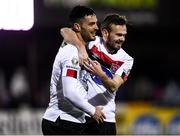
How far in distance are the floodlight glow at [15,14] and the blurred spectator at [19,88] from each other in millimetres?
6162

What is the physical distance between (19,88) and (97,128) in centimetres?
785

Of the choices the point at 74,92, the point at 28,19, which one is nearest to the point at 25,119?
the point at 28,19

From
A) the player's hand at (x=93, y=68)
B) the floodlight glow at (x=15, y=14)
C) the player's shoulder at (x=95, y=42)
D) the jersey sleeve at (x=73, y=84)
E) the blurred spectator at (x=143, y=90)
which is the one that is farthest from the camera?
the blurred spectator at (x=143, y=90)

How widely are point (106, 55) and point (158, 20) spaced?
8.67 meters

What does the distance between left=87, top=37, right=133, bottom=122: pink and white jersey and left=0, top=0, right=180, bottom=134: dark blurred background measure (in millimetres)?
5933

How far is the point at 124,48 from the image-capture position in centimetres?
1694

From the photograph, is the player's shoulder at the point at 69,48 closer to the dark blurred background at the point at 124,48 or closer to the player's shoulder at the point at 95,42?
the player's shoulder at the point at 95,42

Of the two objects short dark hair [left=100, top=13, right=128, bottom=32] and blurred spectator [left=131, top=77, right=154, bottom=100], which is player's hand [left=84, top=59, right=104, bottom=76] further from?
blurred spectator [left=131, top=77, right=154, bottom=100]

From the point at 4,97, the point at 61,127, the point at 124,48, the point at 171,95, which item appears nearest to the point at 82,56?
the point at 61,127

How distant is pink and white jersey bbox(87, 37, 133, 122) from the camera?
7680 millimetres

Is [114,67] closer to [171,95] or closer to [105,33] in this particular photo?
[105,33]

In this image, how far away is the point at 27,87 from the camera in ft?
51.8

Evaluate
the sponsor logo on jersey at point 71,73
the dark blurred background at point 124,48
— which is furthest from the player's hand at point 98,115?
the dark blurred background at point 124,48

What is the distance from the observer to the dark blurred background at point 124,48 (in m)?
15.3
